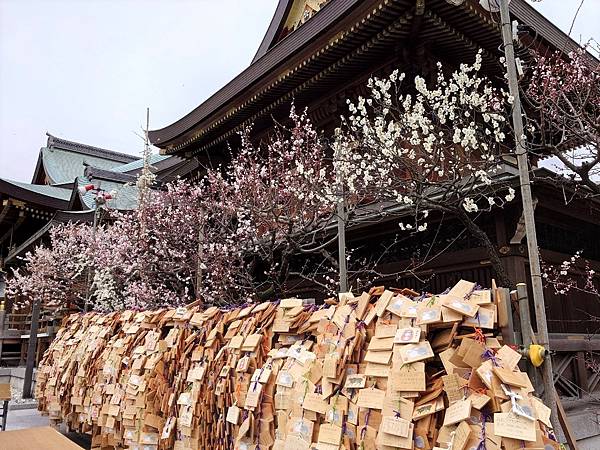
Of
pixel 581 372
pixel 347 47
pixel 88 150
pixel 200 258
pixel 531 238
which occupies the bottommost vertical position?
pixel 581 372

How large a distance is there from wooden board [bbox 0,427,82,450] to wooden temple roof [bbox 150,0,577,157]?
6.72 m

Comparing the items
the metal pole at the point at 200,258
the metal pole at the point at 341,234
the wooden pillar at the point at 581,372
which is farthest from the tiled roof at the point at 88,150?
the wooden pillar at the point at 581,372

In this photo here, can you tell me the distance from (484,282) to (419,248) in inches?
49.9

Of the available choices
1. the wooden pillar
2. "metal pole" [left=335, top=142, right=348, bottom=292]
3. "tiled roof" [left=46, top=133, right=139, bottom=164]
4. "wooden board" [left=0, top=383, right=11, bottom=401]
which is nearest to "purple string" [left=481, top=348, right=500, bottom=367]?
"metal pole" [left=335, top=142, right=348, bottom=292]

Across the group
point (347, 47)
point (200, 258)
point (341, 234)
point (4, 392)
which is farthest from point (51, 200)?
point (341, 234)

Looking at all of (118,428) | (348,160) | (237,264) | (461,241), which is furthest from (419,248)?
(118,428)

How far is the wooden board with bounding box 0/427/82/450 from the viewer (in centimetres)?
402

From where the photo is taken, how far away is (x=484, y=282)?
7719 mm

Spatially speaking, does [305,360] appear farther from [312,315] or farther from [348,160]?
[348,160]

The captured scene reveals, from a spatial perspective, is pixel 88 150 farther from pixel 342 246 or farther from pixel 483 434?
pixel 483 434

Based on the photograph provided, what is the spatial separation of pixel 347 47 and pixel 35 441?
24.7 ft

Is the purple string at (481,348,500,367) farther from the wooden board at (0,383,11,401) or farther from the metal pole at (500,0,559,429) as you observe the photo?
the wooden board at (0,383,11,401)

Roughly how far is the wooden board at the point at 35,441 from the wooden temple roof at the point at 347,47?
6716mm

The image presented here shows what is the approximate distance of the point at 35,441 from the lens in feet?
13.9
